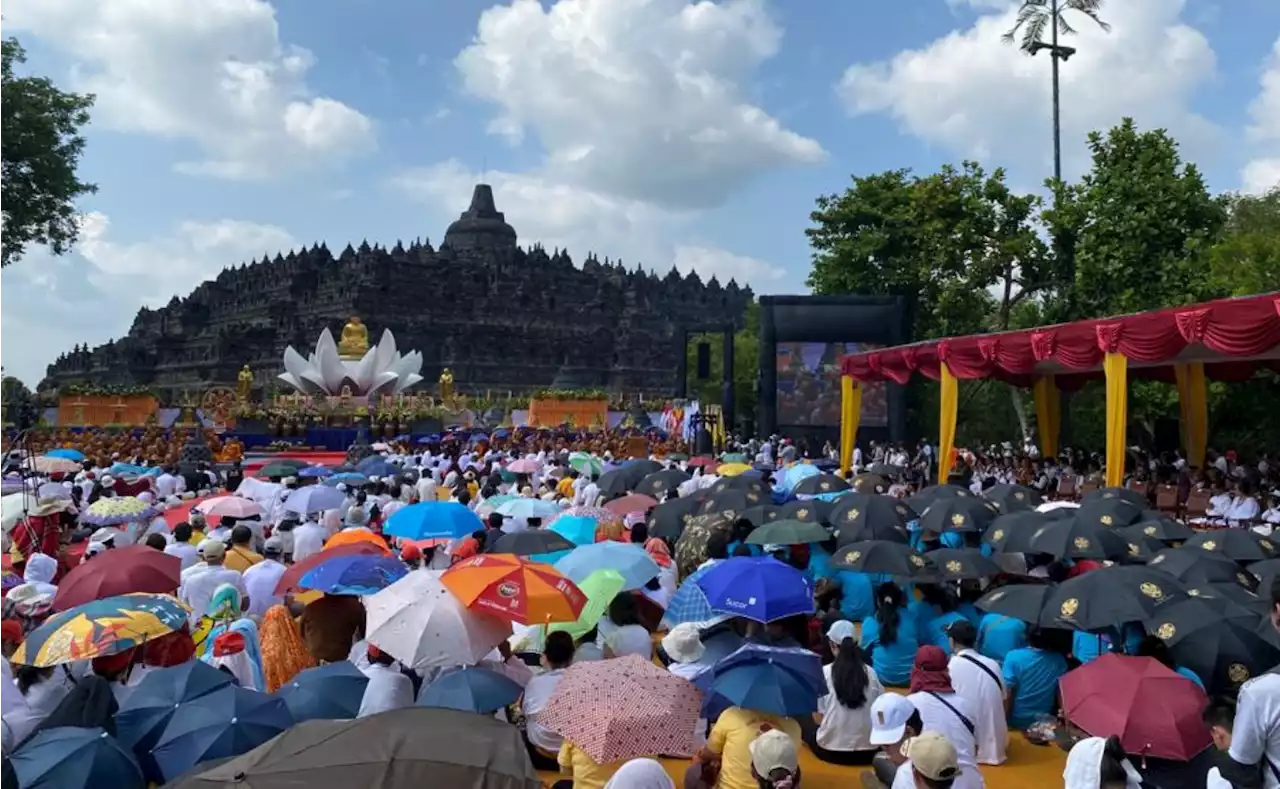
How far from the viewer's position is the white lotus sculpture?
3844cm

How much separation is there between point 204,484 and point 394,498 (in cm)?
656

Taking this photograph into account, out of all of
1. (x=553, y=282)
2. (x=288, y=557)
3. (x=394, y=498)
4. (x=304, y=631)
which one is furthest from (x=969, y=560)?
(x=553, y=282)

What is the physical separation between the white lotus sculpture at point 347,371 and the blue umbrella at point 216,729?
34.7m

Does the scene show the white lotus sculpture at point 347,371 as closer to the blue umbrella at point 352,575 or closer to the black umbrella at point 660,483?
the black umbrella at point 660,483

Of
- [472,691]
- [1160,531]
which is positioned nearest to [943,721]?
[472,691]

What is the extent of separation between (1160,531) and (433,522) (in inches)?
249

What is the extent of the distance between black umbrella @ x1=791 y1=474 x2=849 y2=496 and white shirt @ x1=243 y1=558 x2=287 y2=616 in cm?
700

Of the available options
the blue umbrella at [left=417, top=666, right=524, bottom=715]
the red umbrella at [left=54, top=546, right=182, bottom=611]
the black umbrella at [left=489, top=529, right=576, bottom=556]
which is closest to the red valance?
the black umbrella at [left=489, top=529, right=576, bottom=556]

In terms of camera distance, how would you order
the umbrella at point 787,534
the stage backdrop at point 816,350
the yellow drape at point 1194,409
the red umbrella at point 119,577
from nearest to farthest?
1. the red umbrella at point 119,577
2. the umbrella at point 787,534
3. the yellow drape at point 1194,409
4. the stage backdrop at point 816,350

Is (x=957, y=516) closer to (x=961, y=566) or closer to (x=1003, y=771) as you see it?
(x=961, y=566)

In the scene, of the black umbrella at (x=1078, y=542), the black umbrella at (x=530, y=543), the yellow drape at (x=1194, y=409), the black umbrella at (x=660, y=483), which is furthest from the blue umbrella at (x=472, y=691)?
the yellow drape at (x=1194, y=409)

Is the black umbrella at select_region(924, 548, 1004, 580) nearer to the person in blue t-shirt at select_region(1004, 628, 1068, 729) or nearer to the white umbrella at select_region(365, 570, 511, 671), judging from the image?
the person in blue t-shirt at select_region(1004, 628, 1068, 729)

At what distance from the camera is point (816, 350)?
26969mm

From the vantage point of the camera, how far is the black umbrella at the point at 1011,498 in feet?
36.9
